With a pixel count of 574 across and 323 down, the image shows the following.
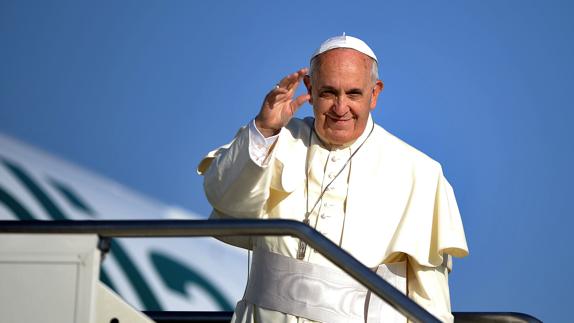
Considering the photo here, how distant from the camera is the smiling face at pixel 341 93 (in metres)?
4.47

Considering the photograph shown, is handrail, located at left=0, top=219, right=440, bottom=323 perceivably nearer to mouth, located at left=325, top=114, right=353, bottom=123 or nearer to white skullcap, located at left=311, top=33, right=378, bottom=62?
mouth, located at left=325, top=114, right=353, bottom=123

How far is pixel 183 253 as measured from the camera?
971 centimetres

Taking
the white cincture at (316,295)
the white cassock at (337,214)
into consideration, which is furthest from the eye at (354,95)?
the white cincture at (316,295)

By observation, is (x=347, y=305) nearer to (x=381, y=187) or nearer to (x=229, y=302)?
(x=381, y=187)

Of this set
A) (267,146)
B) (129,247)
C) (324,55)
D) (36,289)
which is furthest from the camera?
(129,247)

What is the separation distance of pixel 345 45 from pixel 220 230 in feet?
4.45

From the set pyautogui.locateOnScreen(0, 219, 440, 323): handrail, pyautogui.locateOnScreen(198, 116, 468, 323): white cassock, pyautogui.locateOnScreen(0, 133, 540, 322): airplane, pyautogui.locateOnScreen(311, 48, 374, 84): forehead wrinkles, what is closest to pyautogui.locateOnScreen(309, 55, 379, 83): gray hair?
pyautogui.locateOnScreen(311, 48, 374, 84): forehead wrinkles

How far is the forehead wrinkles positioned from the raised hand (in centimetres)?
24

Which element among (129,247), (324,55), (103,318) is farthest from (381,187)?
(129,247)

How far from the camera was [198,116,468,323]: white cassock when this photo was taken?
14.2 ft

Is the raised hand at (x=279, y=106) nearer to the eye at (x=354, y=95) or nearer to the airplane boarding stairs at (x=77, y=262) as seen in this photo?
the eye at (x=354, y=95)

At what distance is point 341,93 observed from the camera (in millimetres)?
4445

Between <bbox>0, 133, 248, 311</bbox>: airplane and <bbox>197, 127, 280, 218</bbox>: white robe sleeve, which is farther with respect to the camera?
<bbox>0, 133, 248, 311</bbox>: airplane

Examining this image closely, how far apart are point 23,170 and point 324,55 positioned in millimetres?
5364
